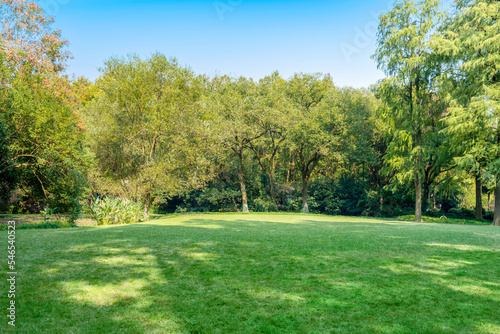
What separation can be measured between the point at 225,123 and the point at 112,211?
14.9m

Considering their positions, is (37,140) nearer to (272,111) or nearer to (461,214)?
(272,111)

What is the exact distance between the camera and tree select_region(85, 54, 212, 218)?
22.0 m

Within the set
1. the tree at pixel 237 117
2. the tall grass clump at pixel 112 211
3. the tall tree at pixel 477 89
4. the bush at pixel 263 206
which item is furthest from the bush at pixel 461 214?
the tall grass clump at pixel 112 211

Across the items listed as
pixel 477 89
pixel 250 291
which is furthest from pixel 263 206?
pixel 250 291

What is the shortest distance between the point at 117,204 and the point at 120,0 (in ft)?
38.9

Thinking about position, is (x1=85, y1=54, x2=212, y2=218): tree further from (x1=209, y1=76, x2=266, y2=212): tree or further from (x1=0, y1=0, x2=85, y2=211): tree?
(x1=0, y1=0, x2=85, y2=211): tree

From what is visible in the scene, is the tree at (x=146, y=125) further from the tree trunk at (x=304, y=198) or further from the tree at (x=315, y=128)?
the tree trunk at (x=304, y=198)

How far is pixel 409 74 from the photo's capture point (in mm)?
24047

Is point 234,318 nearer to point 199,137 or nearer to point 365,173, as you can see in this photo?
point 199,137

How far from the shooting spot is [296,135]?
32.2m

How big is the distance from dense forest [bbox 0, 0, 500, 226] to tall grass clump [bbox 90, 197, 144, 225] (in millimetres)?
219

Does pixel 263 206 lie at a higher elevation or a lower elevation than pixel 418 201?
lower

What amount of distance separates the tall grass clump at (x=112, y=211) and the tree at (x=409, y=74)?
2069cm

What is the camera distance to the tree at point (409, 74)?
23516mm
